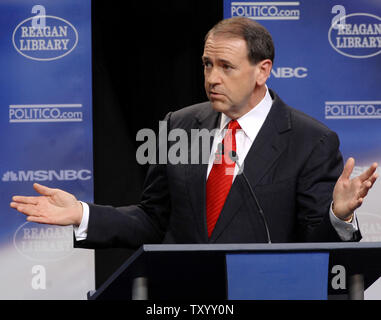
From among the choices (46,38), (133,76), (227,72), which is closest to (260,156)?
(227,72)

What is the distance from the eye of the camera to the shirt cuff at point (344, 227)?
256 centimetres

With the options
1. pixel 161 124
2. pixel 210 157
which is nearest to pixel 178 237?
pixel 210 157

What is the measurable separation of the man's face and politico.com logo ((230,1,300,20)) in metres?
1.80

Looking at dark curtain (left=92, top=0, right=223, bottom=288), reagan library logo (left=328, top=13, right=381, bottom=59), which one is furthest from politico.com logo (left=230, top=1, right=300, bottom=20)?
reagan library logo (left=328, top=13, right=381, bottom=59)

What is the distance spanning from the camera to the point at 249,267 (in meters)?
2.16

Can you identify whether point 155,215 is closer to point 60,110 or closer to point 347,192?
point 347,192

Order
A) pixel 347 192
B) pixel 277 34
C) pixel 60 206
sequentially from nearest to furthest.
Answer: pixel 347 192 → pixel 60 206 → pixel 277 34

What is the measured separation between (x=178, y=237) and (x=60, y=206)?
0.64 m

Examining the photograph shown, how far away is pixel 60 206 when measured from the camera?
2770mm

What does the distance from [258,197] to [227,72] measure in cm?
57

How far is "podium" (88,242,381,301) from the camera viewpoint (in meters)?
2.11

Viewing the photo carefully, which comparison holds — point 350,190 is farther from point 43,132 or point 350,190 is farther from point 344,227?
point 43,132

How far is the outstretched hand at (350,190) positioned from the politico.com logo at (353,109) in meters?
2.53

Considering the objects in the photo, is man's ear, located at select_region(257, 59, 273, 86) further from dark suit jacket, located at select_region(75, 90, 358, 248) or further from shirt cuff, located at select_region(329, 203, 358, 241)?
shirt cuff, located at select_region(329, 203, 358, 241)
